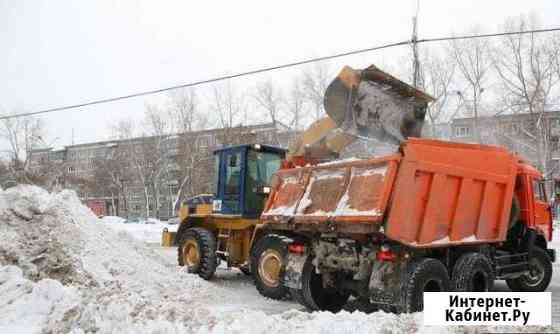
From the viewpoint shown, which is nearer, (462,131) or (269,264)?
(269,264)

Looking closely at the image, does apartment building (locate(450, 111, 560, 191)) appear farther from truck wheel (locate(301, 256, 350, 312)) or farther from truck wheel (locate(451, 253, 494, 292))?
truck wheel (locate(301, 256, 350, 312))

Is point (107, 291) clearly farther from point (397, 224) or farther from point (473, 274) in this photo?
Answer: point (473, 274)

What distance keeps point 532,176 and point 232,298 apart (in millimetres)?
6168

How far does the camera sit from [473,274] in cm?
757

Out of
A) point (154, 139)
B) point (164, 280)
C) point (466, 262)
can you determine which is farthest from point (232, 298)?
point (154, 139)

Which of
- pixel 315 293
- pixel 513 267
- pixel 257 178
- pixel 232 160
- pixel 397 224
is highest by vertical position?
pixel 232 160

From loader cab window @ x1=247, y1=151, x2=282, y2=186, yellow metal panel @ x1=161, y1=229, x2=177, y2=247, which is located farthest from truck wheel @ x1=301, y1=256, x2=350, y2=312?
yellow metal panel @ x1=161, y1=229, x2=177, y2=247

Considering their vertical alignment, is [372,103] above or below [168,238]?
above

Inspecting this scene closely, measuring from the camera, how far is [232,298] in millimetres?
9289

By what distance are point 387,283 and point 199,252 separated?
521 centimetres

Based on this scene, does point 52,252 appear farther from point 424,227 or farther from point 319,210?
point 424,227

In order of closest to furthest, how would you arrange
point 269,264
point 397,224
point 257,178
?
1. point 397,224
2. point 269,264
3. point 257,178

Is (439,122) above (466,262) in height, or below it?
above

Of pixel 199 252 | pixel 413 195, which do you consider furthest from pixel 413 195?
pixel 199 252
